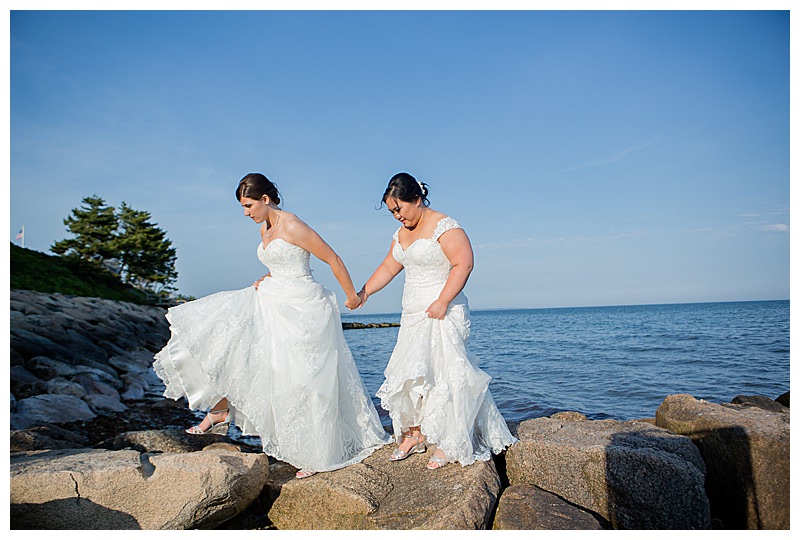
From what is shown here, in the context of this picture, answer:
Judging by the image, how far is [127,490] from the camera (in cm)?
396

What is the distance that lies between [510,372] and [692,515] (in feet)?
35.6

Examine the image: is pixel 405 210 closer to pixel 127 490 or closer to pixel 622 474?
pixel 622 474

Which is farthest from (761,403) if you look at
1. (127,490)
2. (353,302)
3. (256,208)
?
(127,490)

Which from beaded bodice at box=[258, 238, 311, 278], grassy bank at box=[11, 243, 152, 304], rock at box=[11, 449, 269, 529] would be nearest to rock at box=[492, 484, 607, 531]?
rock at box=[11, 449, 269, 529]

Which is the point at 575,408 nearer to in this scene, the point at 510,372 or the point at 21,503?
the point at 510,372

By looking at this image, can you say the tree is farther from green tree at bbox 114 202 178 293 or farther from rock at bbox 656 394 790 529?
rock at bbox 656 394 790 529

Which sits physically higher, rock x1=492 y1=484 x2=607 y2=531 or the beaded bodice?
the beaded bodice

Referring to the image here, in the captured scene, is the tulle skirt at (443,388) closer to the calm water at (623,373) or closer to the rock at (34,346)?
the calm water at (623,373)

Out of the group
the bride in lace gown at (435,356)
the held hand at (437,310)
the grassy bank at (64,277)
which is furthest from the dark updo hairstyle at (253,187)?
the grassy bank at (64,277)

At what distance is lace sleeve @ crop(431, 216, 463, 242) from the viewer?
4688 millimetres

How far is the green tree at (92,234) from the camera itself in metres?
41.0

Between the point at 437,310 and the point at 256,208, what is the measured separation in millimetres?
1786

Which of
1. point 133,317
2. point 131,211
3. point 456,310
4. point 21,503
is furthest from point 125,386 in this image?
point 131,211

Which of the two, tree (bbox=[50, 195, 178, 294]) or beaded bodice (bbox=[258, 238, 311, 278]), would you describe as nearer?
beaded bodice (bbox=[258, 238, 311, 278])
